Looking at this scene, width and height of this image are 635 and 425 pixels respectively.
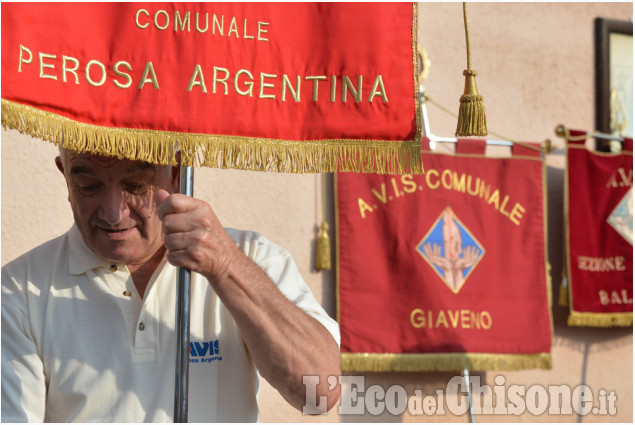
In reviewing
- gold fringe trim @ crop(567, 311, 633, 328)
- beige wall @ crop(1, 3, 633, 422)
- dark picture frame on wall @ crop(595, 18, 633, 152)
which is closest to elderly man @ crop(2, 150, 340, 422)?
beige wall @ crop(1, 3, 633, 422)

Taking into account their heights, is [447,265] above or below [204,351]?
above

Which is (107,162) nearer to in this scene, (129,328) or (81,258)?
(81,258)

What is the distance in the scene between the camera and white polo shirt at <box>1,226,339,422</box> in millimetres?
2230

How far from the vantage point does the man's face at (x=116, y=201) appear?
2281mm

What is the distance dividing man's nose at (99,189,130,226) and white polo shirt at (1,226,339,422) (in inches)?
6.0

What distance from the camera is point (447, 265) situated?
4172 millimetres

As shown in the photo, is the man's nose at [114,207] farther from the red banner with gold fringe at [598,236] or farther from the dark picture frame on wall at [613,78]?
the dark picture frame on wall at [613,78]

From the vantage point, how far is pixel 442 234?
4203 mm

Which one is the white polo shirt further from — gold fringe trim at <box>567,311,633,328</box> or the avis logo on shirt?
gold fringe trim at <box>567,311,633,328</box>

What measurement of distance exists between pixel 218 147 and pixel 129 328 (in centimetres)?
59

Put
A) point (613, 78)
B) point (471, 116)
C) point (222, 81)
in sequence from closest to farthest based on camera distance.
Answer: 1. point (222, 81)
2. point (471, 116)
3. point (613, 78)

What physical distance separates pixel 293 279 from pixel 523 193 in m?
2.27

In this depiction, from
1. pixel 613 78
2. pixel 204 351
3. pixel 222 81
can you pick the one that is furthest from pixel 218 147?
pixel 613 78

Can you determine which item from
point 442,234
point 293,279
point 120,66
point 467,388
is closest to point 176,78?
point 120,66
